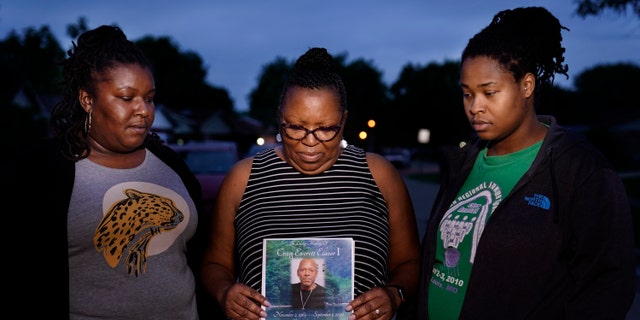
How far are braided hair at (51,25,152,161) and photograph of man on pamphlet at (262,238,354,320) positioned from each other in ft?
3.54

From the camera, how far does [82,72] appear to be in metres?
2.60

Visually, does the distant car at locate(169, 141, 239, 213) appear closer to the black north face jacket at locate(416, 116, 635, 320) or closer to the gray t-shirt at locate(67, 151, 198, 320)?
the gray t-shirt at locate(67, 151, 198, 320)

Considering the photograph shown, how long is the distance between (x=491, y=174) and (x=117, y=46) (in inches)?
74.5

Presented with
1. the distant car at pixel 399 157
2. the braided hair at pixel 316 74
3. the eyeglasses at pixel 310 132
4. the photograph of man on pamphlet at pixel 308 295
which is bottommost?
the distant car at pixel 399 157

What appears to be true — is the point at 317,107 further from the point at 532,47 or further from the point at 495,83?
the point at 532,47

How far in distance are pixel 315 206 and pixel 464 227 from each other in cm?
67

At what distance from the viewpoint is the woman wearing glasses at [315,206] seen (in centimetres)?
238

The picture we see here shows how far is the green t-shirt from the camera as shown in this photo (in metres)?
2.34

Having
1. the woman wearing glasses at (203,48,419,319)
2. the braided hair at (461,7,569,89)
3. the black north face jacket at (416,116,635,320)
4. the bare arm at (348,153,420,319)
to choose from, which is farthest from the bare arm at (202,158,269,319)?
the braided hair at (461,7,569,89)

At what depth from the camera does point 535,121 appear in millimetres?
2461

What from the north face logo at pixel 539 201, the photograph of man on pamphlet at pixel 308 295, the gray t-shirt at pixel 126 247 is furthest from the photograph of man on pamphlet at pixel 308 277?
the north face logo at pixel 539 201

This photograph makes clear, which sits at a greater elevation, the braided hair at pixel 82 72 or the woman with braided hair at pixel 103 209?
the braided hair at pixel 82 72

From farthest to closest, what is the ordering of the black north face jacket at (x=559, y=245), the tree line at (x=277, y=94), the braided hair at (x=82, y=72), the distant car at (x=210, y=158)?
the tree line at (x=277, y=94), the distant car at (x=210, y=158), the braided hair at (x=82, y=72), the black north face jacket at (x=559, y=245)

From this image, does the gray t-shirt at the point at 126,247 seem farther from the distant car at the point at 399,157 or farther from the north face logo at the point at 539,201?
the distant car at the point at 399,157
